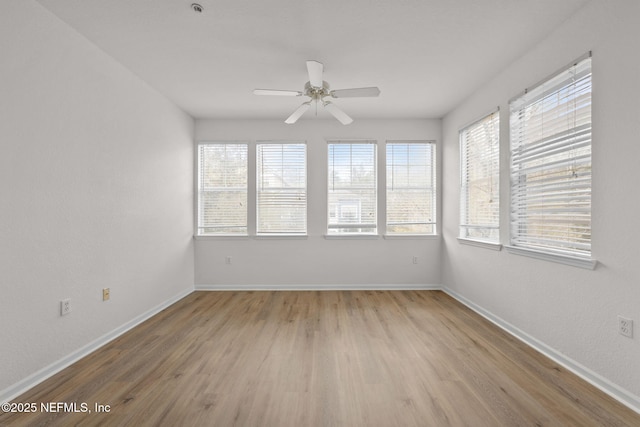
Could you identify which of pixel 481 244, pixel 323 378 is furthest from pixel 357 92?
pixel 323 378

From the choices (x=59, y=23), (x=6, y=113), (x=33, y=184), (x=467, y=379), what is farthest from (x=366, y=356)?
(x=59, y=23)

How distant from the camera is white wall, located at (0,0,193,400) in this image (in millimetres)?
1809

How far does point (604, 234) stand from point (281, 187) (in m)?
3.59

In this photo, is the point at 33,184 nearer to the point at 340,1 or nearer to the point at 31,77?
the point at 31,77

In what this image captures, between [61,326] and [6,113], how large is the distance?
155 centimetres

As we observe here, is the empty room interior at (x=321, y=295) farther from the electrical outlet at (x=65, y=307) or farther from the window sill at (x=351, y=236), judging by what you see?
the window sill at (x=351, y=236)

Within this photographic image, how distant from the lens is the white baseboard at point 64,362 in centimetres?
179

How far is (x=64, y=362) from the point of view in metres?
2.16

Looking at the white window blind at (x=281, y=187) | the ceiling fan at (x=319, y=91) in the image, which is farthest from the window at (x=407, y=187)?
the ceiling fan at (x=319, y=91)

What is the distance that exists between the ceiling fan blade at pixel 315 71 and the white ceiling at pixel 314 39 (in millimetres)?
281

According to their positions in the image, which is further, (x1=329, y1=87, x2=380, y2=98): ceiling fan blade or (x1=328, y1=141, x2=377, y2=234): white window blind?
(x1=328, y1=141, x2=377, y2=234): white window blind

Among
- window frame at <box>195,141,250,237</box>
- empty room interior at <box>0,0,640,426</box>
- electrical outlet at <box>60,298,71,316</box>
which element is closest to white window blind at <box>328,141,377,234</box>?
empty room interior at <box>0,0,640,426</box>

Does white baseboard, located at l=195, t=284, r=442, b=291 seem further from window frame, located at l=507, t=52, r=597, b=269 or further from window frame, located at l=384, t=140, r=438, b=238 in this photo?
window frame, located at l=507, t=52, r=597, b=269

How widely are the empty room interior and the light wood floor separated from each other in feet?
0.06
